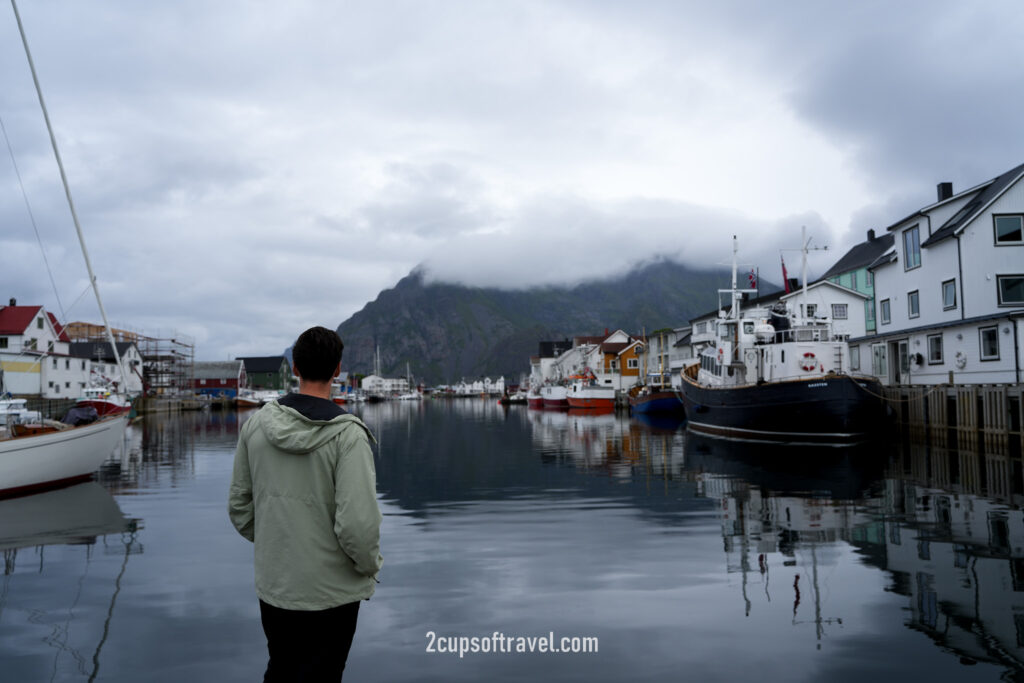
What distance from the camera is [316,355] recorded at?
12.9 feet

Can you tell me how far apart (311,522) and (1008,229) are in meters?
35.3

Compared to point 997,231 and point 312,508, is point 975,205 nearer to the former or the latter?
point 997,231

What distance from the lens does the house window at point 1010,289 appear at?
29.7 m

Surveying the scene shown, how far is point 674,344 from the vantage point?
272 ft

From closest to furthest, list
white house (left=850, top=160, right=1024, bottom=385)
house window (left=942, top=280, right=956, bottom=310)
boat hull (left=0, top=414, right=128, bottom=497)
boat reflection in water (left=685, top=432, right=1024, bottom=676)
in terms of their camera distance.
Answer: boat reflection in water (left=685, top=432, right=1024, bottom=676) < boat hull (left=0, top=414, right=128, bottom=497) < white house (left=850, top=160, right=1024, bottom=385) < house window (left=942, top=280, right=956, bottom=310)

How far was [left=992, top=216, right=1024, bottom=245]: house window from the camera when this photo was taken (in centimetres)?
3017

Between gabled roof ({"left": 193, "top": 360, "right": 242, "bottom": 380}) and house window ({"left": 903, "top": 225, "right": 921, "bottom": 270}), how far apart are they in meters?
118

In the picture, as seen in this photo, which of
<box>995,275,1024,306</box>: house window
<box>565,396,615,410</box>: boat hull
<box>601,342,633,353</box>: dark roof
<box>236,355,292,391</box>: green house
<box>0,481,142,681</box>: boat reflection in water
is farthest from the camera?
<box>236,355,292,391</box>: green house

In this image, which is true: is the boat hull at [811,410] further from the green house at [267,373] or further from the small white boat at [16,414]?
the green house at [267,373]

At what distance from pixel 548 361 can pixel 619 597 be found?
13627cm

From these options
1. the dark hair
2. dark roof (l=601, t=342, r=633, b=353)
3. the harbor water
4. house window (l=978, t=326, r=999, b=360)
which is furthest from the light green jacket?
dark roof (l=601, t=342, r=633, b=353)

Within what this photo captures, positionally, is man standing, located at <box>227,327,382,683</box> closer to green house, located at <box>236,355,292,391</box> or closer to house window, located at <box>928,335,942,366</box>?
house window, located at <box>928,335,942,366</box>

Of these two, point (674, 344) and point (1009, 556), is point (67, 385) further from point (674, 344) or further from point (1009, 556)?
point (1009, 556)

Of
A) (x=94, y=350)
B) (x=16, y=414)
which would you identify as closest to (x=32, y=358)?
(x=94, y=350)
